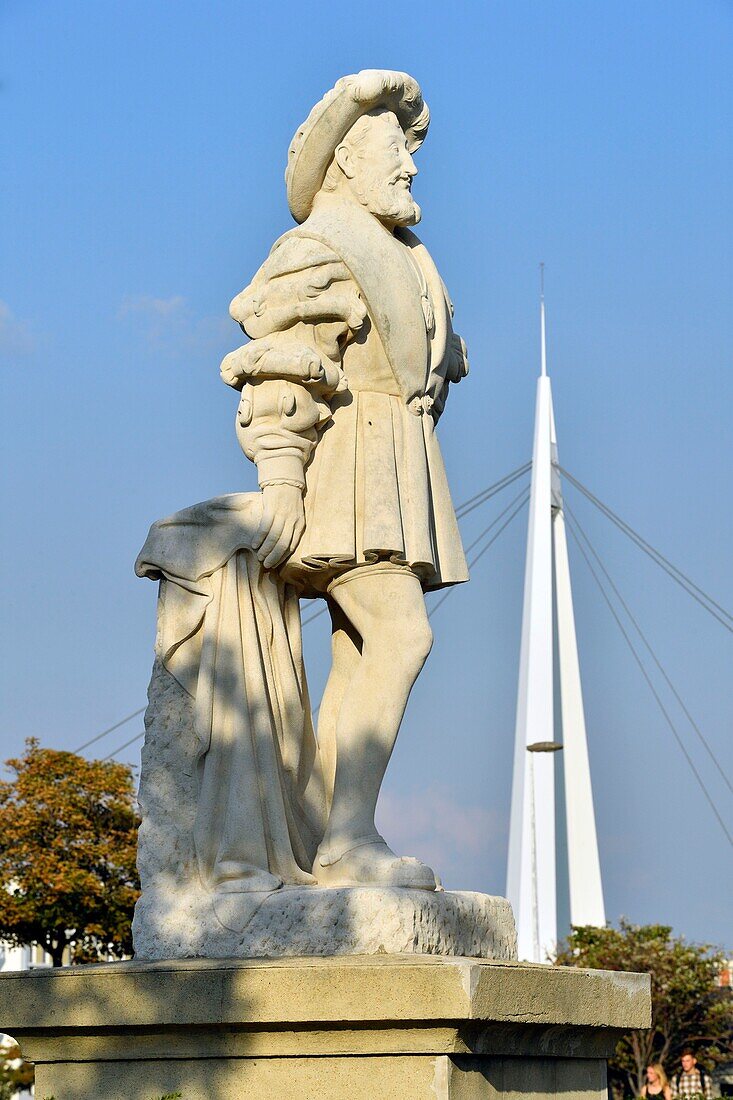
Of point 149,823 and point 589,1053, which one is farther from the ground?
point 149,823

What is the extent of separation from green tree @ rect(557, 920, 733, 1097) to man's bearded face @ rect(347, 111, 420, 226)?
2718cm

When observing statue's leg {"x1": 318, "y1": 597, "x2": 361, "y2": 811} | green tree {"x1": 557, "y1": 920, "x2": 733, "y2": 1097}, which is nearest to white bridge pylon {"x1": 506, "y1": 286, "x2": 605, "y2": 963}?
green tree {"x1": 557, "y1": 920, "x2": 733, "y2": 1097}

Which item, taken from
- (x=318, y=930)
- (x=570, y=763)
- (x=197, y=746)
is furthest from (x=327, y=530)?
(x=570, y=763)

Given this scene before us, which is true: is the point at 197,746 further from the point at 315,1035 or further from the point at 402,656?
the point at 315,1035

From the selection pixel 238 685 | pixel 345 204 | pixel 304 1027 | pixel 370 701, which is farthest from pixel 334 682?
pixel 345 204

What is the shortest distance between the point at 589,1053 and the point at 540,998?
0.62 metres

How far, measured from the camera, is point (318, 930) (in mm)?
5113

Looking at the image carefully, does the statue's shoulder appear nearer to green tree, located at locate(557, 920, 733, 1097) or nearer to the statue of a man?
the statue of a man

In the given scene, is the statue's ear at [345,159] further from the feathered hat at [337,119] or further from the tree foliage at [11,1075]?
the tree foliage at [11,1075]

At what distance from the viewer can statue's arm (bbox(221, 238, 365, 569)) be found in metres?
5.74

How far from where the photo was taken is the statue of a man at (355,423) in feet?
18.7

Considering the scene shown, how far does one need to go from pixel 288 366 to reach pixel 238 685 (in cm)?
109

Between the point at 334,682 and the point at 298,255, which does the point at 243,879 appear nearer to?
the point at 334,682

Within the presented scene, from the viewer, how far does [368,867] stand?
543 cm
